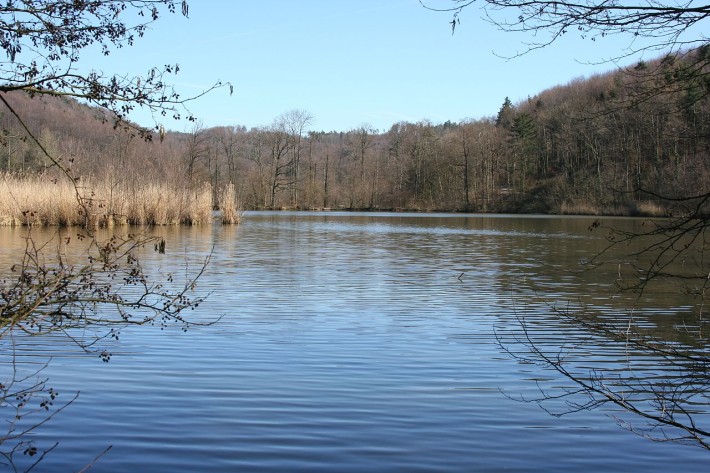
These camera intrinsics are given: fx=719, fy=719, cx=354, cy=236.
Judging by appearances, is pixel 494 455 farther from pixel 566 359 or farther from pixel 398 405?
pixel 566 359

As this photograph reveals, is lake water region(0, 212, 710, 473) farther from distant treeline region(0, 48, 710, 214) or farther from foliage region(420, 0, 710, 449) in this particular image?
distant treeline region(0, 48, 710, 214)

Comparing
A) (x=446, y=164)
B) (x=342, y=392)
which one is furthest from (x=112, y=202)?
(x=446, y=164)

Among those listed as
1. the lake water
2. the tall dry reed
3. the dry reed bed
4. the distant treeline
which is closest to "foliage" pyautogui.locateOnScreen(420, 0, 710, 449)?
the lake water

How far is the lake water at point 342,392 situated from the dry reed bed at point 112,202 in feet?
51.8

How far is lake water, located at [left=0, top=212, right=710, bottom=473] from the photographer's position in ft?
15.7

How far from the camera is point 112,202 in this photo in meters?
30.1

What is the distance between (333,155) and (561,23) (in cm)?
11352

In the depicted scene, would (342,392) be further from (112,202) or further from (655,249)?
(112,202)

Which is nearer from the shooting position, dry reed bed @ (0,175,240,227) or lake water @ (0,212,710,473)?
lake water @ (0,212,710,473)

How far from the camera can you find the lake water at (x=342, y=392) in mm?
4785

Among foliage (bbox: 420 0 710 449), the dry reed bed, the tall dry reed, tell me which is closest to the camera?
foliage (bbox: 420 0 710 449)

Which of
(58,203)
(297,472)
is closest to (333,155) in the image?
(58,203)

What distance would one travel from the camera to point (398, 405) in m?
5.90

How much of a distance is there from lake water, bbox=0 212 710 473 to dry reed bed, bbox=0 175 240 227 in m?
15.8
